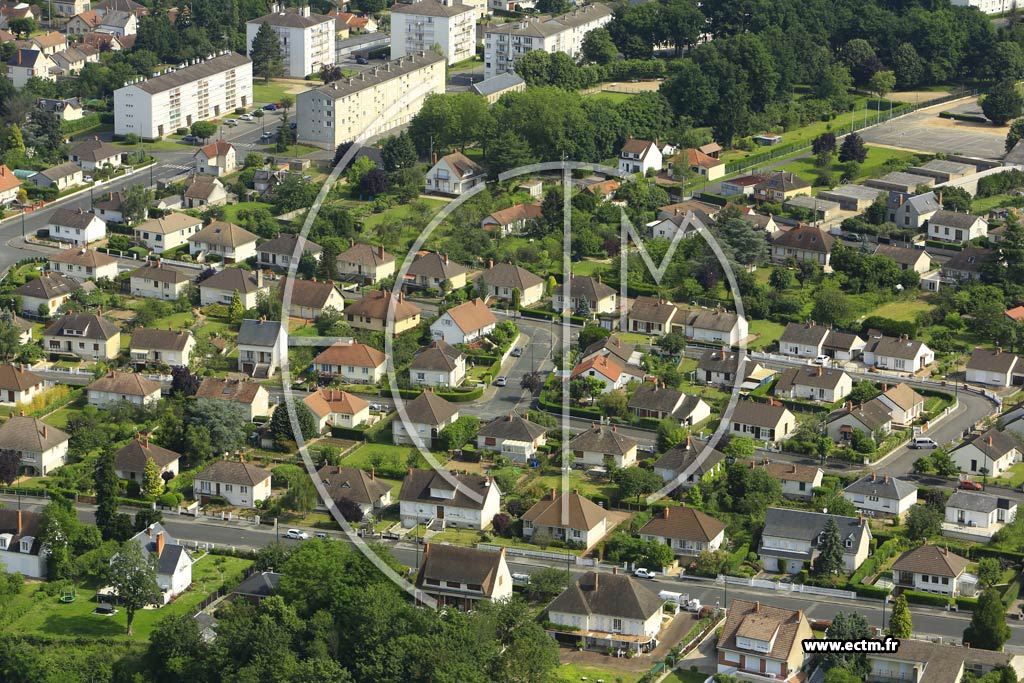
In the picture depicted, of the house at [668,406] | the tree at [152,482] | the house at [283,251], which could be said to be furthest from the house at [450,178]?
the tree at [152,482]

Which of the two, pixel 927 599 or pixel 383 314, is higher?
pixel 383 314

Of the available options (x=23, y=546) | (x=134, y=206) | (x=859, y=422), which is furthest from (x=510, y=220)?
(x=23, y=546)

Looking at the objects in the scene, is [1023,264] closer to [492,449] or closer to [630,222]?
[630,222]

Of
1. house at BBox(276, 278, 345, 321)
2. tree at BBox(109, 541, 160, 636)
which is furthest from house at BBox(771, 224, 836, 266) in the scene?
tree at BBox(109, 541, 160, 636)

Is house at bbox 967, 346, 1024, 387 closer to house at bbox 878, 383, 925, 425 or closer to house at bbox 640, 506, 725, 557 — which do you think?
house at bbox 878, 383, 925, 425

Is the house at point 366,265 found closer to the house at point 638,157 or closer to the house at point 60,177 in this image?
the house at point 60,177

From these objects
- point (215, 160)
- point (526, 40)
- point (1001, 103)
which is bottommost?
point (215, 160)

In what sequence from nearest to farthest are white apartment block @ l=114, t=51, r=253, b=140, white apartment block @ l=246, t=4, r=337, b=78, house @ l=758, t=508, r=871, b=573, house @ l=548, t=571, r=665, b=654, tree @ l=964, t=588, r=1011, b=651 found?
tree @ l=964, t=588, r=1011, b=651, house @ l=548, t=571, r=665, b=654, house @ l=758, t=508, r=871, b=573, white apartment block @ l=114, t=51, r=253, b=140, white apartment block @ l=246, t=4, r=337, b=78

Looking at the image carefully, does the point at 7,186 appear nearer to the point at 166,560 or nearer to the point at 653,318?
the point at 653,318
